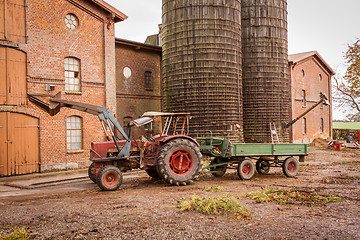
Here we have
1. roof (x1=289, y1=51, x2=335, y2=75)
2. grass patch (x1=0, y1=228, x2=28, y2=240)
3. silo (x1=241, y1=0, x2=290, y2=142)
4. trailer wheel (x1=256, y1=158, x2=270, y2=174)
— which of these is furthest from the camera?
roof (x1=289, y1=51, x2=335, y2=75)

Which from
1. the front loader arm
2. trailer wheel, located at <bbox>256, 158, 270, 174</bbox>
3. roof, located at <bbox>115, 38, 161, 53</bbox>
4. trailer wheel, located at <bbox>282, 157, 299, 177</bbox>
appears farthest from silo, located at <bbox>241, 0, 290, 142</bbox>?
the front loader arm

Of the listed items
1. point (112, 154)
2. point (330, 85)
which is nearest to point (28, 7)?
point (112, 154)

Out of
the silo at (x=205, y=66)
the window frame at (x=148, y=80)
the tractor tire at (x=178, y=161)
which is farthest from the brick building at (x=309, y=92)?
the tractor tire at (x=178, y=161)

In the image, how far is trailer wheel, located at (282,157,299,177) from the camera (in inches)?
429

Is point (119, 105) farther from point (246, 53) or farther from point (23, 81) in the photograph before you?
point (246, 53)

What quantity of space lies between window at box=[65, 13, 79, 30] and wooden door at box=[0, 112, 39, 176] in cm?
456

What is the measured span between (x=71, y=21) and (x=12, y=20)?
2.62m

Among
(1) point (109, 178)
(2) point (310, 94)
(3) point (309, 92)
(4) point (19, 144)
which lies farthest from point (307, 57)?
(1) point (109, 178)

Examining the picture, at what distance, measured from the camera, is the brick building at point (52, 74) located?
12945 millimetres

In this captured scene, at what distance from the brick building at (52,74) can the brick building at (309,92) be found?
1586 cm

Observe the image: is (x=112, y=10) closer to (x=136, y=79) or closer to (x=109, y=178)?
(x=136, y=79)

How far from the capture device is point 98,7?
15836 mm

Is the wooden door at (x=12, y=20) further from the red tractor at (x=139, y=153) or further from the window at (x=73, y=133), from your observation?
the red tractor at (x=139, y=153)

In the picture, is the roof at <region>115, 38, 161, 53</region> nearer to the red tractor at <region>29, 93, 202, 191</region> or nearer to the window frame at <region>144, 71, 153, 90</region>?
the window frame at <region>144, 71, 153, 90</region>
